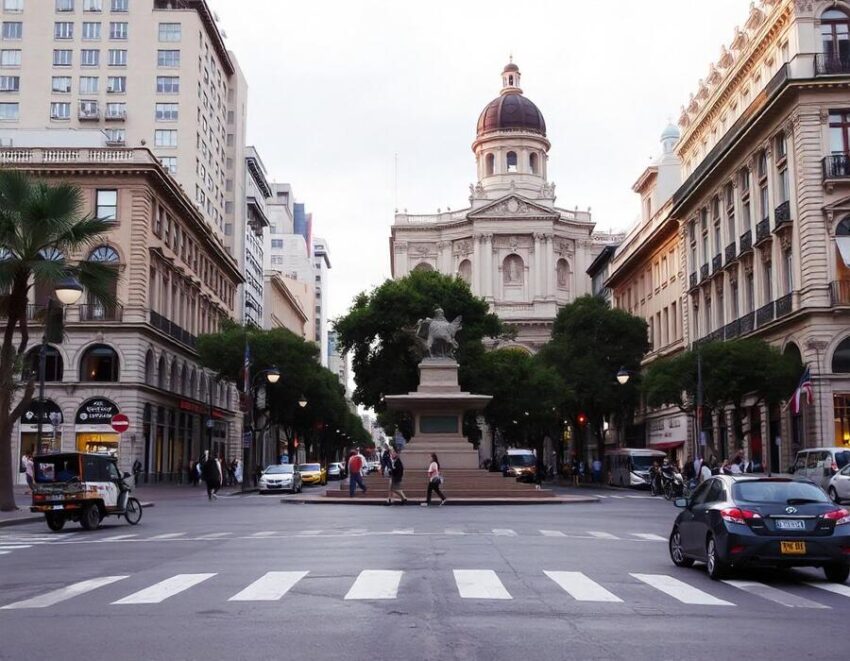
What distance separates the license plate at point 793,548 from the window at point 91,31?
75801 mm

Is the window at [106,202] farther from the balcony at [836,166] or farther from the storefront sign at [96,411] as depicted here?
the balcony at [836,166]

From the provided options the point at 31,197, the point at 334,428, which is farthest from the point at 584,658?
the point at 334,428

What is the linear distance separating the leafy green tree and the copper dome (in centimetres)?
5233

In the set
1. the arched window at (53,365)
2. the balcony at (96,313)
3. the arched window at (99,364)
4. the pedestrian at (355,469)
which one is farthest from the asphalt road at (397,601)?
the arched window at (53,365)

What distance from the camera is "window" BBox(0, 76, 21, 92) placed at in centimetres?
7944

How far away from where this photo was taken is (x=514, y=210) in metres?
117

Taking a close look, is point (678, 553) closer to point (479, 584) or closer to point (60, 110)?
point (479, 584)

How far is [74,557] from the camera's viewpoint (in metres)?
18.7

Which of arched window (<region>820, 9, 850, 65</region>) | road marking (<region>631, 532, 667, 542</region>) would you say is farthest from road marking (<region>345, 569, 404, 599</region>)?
arched window (<region>820, 9, 850, 65</region>)

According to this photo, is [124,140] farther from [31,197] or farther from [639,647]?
[639,647]

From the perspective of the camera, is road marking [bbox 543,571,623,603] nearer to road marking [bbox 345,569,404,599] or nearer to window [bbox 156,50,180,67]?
road marking [bbox 345,569,404,599]

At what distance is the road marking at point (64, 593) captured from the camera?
Answer: 485 inches

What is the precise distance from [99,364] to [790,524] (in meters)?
51.9

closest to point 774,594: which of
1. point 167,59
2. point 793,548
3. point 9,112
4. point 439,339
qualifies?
point 793,548
